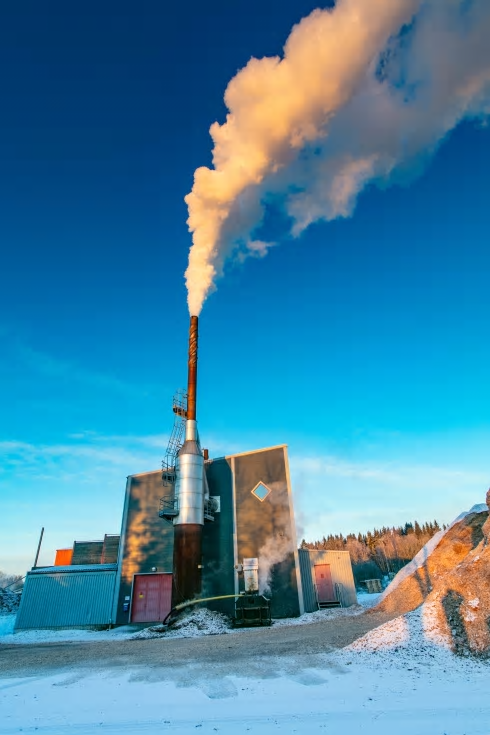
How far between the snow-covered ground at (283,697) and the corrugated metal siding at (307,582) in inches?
588

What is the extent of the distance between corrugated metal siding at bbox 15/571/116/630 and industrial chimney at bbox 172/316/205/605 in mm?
6131

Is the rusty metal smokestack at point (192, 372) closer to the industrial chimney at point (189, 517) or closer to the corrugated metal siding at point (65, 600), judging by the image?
the industrial chimney at point (189, 517)

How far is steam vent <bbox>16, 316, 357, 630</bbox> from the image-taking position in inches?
930

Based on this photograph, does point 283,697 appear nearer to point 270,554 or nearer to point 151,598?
point 270,554

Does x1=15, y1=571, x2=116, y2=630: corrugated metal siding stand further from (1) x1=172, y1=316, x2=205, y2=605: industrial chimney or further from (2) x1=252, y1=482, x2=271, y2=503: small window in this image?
(2) x1=252, y1=482, x2=271, y2=503: small window

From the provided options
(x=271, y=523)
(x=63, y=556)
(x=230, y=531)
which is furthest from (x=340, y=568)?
(x=63, y=556)

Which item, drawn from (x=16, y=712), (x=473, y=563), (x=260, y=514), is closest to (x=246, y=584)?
(x=260, y=514)

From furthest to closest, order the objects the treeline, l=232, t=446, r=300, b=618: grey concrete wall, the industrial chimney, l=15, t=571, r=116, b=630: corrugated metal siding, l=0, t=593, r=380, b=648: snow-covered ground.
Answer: the treeline
l=15, t=571, r=116, b=630: corrugated metal siding
l=232, t=446, r=300, b=618: grey concrete wall
the industrial chimney
l=0, t=593, r=380, b=648: snow-covered ground

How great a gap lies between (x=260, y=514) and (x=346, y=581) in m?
9.17

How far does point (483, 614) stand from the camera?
10.2m

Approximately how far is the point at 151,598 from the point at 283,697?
21.2 meters

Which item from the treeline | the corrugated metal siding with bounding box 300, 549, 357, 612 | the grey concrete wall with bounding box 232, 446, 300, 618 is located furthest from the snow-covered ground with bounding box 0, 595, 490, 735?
the treeline

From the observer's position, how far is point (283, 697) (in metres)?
7.56

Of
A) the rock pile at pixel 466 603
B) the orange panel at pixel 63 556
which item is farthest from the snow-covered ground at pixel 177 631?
the orange panel at pixel 63 556
